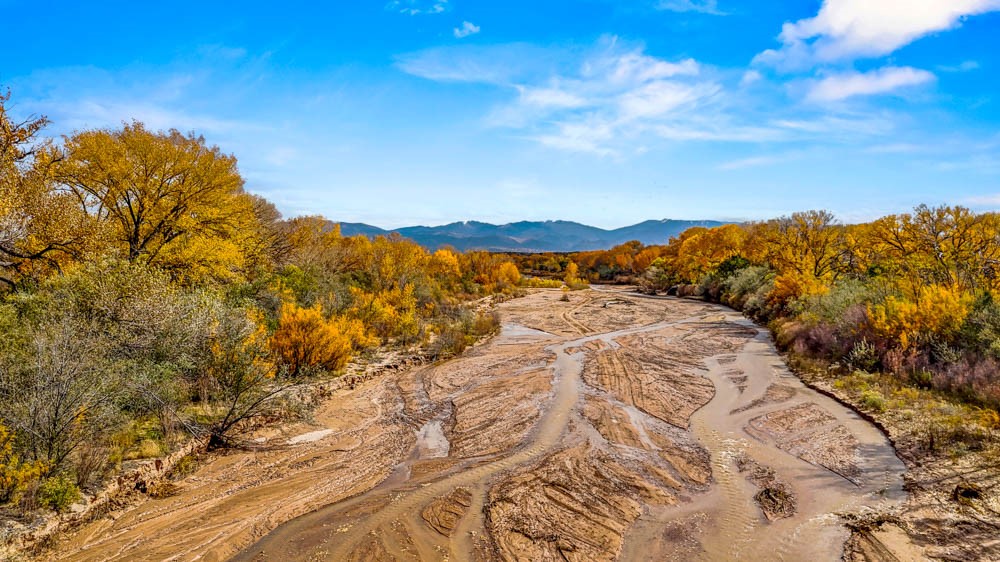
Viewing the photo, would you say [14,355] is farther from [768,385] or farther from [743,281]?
[743,281]

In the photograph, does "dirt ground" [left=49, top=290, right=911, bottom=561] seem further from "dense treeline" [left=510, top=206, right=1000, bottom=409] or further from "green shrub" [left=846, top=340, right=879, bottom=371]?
"dense treeline" [left=510, top=206, right=1000, bottom=409]

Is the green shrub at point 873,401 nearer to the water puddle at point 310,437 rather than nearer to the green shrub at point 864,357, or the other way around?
the green shrub at point 864,357

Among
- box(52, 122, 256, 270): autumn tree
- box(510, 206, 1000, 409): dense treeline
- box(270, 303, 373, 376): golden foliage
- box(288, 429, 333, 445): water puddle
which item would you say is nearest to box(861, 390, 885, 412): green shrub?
box(510, 206, 1000, 409): dense treeline

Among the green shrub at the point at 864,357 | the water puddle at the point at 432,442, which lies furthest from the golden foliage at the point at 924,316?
the water puddle at the point at 432,442

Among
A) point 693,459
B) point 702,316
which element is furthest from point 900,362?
point 702,316

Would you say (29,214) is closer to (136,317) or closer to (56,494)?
(136,317)

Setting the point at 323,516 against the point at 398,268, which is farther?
the point at 398,268
